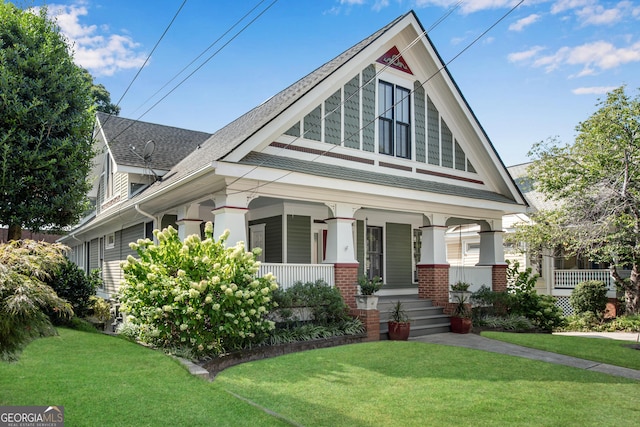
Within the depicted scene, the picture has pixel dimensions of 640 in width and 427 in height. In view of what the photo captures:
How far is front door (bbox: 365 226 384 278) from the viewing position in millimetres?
16109

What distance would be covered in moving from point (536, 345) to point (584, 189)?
8.11 meters

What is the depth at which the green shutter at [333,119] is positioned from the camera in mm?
Result: 11867

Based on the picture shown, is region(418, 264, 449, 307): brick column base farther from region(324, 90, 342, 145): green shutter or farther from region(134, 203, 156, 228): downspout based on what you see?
region(134, 203, 156, 228): downspout

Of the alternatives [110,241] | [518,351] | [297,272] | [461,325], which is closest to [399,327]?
[461,325]

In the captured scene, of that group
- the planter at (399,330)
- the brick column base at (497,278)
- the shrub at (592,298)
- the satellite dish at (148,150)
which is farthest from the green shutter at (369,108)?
the shrub at (592,298)

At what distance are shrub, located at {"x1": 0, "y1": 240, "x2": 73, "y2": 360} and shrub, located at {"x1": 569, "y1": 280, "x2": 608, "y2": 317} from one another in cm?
1750

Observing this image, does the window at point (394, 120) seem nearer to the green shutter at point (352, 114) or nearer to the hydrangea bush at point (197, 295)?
the green shutter at point (352, 114)

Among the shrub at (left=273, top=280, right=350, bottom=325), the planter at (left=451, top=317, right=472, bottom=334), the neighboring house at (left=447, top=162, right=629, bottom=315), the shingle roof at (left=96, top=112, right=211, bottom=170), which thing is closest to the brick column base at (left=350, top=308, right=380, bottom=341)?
the shrub at (left=273, top=280, right=350, bottom=325)

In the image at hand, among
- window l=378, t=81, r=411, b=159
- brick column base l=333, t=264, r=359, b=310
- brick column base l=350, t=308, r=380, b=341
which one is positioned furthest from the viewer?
window l=378, t=81, r=411, b=159

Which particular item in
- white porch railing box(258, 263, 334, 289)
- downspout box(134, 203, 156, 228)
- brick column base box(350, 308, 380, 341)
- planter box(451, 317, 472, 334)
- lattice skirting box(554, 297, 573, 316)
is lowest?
lattice skirting box(554, 297, 573, 316)

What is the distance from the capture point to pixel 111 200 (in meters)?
17.9

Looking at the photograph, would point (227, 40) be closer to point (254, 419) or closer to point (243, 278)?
point (243, 278)

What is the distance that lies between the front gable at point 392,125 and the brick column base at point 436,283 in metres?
2.48

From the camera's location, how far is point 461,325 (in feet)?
40.7
